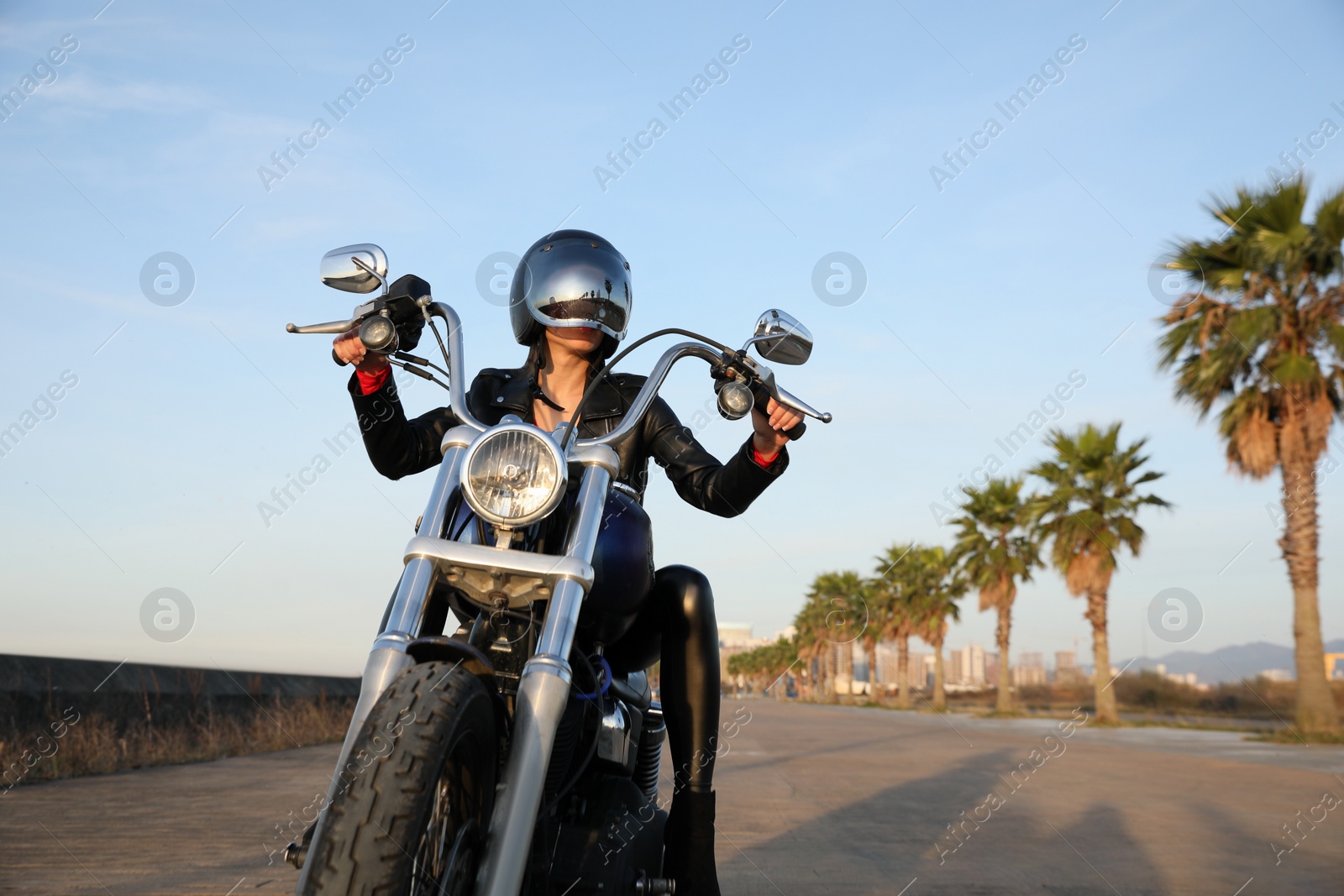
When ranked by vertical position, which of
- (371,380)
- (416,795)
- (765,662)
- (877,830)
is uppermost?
(765,662)

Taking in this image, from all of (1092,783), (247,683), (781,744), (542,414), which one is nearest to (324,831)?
(542,414)

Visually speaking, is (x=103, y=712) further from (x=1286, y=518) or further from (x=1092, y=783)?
(x=1286, y=518)

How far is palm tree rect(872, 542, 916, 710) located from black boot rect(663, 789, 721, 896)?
54.8 m

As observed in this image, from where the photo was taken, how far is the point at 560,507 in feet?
7.13

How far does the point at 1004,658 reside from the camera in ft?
145

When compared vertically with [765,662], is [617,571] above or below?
below

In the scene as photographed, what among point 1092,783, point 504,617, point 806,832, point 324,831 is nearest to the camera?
point 324,831

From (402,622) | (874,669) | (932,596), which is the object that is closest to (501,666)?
(402,622)

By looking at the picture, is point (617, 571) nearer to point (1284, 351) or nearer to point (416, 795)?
point (416, 795)

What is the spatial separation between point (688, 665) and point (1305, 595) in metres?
22.8

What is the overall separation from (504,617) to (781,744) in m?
14.9

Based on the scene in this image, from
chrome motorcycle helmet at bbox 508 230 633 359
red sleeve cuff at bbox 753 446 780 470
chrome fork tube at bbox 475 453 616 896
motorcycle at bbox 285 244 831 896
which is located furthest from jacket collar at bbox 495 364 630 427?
chrome fork tube at bbox 475 453 616 896

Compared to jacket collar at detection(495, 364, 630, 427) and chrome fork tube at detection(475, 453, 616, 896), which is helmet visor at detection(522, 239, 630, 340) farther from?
chrome fork tube at detection(475, 453, 616, 896)

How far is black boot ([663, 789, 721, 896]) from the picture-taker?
2592 millimetres
